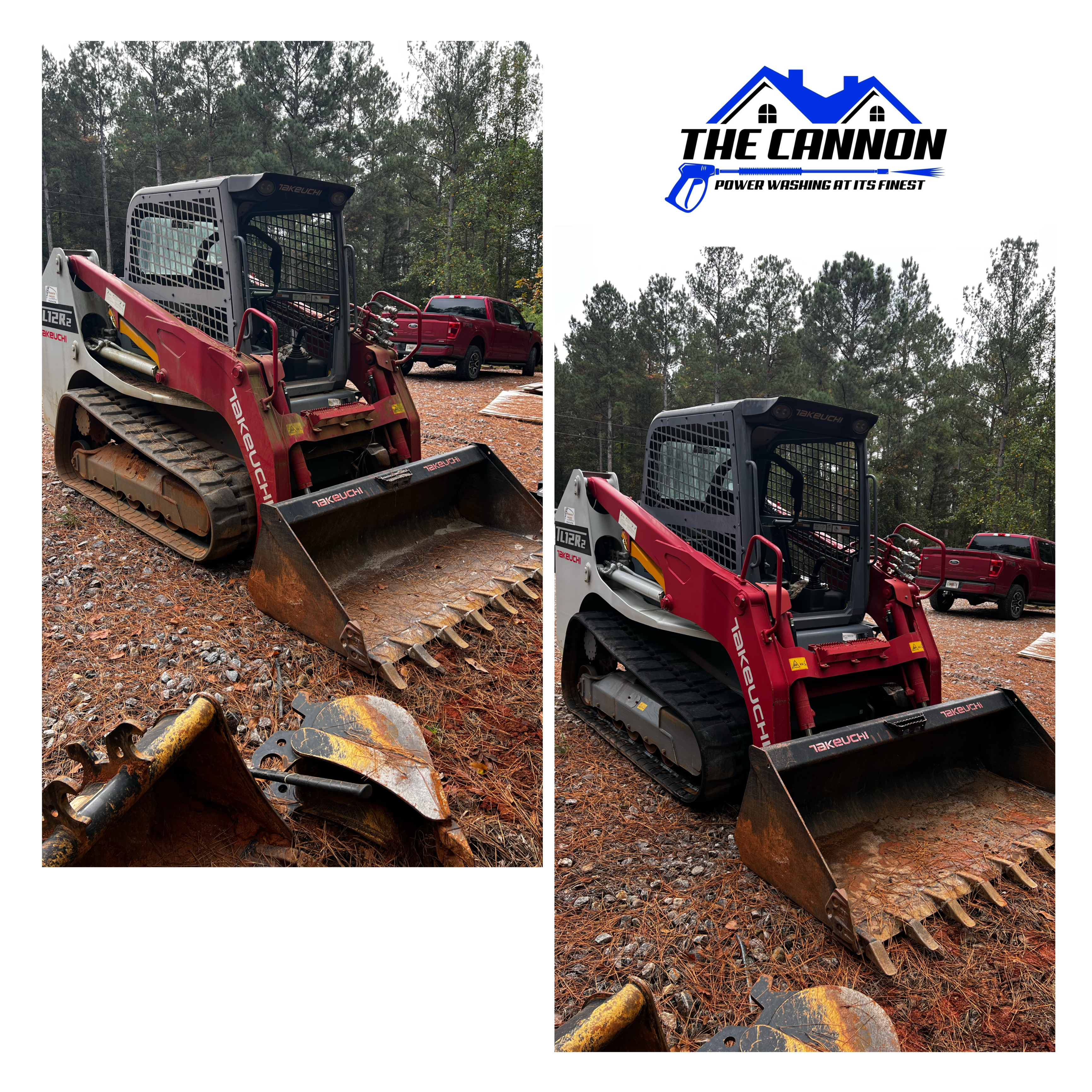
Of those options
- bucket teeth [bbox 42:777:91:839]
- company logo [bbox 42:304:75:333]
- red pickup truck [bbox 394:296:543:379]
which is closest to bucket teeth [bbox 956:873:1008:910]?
bucket teeth [bbox 42:777:91:839]

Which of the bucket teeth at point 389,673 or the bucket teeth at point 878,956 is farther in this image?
the bucket teeth at point 389,673

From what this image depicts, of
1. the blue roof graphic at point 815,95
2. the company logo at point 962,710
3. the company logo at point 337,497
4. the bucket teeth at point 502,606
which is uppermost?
the blue roof graphic at point 815,95

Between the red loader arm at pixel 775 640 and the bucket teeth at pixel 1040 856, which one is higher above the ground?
the red loader arm at pixel 775 640

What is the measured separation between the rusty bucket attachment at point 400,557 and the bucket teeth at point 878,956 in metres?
2.01

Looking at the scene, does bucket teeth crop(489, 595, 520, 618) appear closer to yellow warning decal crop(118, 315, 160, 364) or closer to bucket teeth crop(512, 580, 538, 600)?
bucket teeth crop(512, 580, 538, 600)

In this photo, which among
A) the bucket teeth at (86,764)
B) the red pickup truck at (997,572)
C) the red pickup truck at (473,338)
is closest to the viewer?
the bucket teeth at (86,764)

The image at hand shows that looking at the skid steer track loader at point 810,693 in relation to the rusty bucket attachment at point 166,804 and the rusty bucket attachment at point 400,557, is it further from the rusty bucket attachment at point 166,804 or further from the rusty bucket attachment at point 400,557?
the rusty bucket attachment at point 166,804

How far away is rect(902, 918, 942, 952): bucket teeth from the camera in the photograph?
110 inches

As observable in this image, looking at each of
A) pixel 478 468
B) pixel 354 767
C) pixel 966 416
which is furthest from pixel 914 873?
pixel 966 416

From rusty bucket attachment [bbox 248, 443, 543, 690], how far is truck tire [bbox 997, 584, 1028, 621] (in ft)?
20.8

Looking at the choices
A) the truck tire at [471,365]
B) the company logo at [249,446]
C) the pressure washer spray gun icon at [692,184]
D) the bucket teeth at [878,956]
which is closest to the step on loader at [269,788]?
the bucket teeth at [878,956]

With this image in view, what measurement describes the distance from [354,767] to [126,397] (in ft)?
11.2

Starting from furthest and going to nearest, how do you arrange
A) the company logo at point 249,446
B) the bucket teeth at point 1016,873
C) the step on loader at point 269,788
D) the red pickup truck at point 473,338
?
the red pickup truck at point 473,338
the company logo at point 249,446
the bucket teeth at point 1016,873
the step on loader at point 269,788

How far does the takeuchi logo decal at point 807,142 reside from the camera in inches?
122
